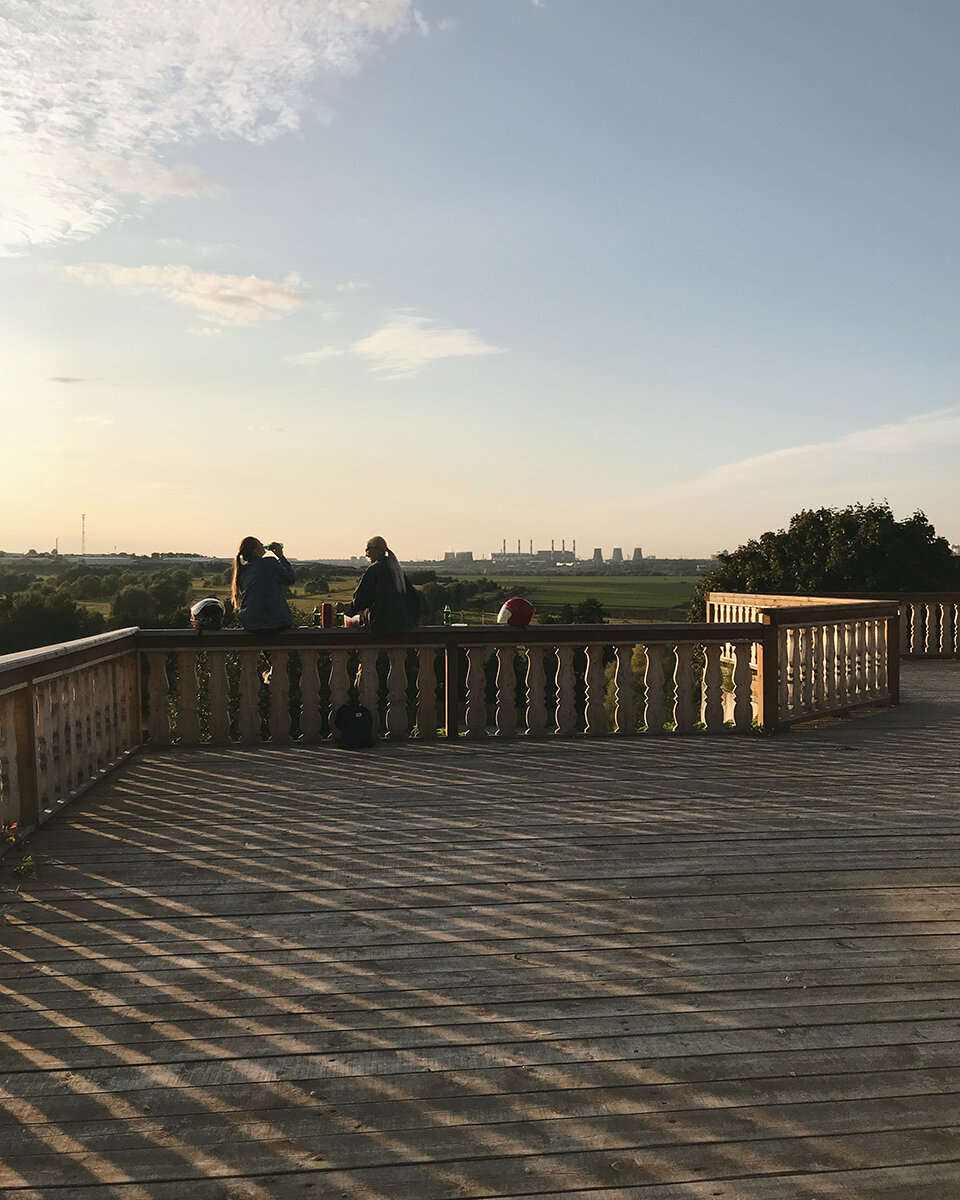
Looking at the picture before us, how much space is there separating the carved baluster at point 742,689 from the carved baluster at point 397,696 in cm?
266

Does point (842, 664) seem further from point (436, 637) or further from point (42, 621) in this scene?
point (42, 621)

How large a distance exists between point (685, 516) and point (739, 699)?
23094mm

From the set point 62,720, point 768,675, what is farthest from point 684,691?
point 62,720

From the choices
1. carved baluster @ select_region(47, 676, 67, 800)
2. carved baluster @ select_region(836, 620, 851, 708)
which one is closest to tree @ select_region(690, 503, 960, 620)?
carved baluster @ select_region(836, 620, 851, 708)

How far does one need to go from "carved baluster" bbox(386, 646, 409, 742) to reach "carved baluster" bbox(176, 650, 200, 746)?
141 centimetres

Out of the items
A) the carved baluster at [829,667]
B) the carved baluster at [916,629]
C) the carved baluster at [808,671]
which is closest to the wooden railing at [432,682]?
the carved baluster at [808,671]

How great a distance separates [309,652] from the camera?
255 inches

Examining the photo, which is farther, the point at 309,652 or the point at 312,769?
the point at 309,652

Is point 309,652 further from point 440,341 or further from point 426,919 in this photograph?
point 440,341

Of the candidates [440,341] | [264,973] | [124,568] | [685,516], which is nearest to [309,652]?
[264,973]

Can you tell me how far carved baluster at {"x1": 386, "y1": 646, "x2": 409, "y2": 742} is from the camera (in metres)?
6.40

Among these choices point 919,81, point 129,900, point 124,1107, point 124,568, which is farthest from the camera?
point 124,568

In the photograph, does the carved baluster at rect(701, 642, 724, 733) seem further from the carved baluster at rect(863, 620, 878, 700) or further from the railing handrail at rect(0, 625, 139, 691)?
the railing handrail at rect(0, 625, 139, 691)

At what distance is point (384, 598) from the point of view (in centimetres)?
634
